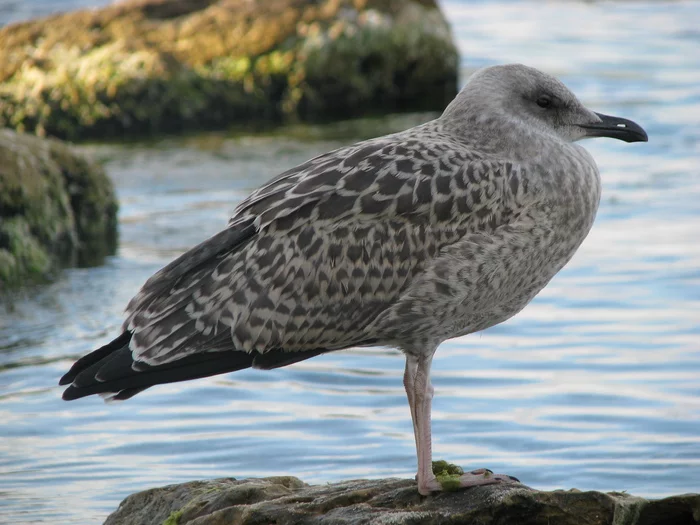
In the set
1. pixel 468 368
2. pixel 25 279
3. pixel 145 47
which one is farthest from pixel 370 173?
pixel 145 47

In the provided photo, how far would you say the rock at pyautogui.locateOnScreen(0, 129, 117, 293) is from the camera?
11.1 meters

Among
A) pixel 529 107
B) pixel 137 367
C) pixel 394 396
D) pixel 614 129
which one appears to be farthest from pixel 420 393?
pixel 394 396

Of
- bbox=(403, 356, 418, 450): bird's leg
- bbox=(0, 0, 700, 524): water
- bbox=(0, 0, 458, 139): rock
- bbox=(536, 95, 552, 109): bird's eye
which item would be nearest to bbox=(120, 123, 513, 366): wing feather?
→ bbox=(403, 356, 418, 450): bird's leg

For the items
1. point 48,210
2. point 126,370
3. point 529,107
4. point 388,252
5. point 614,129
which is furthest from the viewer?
point 48,210

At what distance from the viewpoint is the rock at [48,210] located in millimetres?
11078

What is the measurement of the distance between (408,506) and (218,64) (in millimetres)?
11757

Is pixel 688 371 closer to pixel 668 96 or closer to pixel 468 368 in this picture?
pixel 468 368

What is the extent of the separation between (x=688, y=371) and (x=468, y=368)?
1.39 meters

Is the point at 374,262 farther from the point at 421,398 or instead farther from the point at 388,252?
the point at 421,398

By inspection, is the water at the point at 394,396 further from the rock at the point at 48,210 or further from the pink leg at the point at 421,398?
the pink leg at the point at 421,398

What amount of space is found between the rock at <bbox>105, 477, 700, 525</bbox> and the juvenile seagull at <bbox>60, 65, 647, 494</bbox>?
0.80 ft

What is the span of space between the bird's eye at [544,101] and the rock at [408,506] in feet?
6.05

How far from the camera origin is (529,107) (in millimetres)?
6371

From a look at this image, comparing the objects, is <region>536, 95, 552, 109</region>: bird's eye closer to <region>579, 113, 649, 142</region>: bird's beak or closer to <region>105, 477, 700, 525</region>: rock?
<region>579, 113, 649, 142</region>: bird's beak
